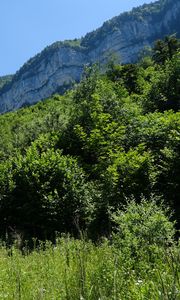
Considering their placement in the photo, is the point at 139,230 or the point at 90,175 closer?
the point at 139,230

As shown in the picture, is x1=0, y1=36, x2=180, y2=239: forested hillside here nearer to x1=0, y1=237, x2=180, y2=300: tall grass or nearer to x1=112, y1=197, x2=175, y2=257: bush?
x1=112, y1=197, x2=175, y2=257: bush

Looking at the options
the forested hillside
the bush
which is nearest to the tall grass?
the bush

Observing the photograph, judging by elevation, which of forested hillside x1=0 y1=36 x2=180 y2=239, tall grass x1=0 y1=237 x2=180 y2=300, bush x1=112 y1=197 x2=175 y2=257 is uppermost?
forested hillside x1=0 y1=36 x2=180 y2=239

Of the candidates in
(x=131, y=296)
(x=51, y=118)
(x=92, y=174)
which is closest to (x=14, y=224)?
(x=92, y=174)

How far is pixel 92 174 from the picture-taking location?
2286 cm

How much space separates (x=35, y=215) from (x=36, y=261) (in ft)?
32.8

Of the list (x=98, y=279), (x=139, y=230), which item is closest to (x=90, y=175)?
(x=139, y=230)

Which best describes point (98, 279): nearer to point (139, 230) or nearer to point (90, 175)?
point (139, 230)

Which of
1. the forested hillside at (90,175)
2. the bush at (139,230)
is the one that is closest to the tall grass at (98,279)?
the bush at (139,230)

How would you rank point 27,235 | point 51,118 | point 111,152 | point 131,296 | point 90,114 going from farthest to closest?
point 51,118
point 90,114
point 111,152
point 27,235
point 131,296

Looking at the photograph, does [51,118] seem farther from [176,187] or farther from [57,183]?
[176,187]

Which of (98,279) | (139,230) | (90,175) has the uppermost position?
(90,175)

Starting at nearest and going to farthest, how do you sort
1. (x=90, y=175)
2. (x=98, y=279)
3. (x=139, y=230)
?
(x=98, y=279), (x=139, y=230), (x=90, y=175)

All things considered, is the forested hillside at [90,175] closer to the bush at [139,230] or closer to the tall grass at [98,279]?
the bush at [139,230]
